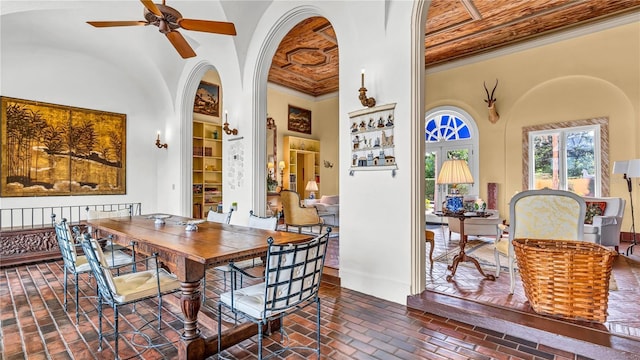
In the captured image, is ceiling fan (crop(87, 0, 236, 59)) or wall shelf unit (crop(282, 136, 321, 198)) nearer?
ceiling fan (crop(87, 0, 236, 59))

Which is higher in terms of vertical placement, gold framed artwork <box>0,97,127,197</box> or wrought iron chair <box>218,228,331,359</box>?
gold framed artwork <box>0,97,127,197</box>

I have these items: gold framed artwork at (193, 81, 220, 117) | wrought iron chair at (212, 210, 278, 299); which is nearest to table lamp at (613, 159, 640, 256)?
wrought iron chair at (212, 210, 278, 299)

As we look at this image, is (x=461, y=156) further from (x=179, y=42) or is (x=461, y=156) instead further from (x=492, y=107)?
(x=179, y=42)

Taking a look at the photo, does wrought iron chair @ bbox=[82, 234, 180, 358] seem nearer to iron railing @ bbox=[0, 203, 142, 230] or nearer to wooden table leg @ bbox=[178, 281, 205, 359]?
wooden table leg @ bbox=[178, 281, 205, 359]

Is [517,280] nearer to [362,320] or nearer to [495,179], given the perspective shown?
[362,320]

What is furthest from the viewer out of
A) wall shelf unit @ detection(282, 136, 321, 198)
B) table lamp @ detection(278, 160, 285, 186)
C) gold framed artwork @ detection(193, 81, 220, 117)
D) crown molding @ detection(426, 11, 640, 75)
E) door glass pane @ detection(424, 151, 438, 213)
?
wall shelf unit @ detection(282, 136, 321, 198)

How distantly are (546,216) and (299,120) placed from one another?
308 inches

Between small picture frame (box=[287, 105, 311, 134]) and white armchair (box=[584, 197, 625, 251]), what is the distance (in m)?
7.31

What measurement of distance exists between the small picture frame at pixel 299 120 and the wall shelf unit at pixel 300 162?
360mm

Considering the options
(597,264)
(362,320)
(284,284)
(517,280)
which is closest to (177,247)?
(284,284)

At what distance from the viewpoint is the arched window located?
23.9 feet

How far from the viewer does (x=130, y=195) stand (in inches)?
239

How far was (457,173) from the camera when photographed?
3469mm

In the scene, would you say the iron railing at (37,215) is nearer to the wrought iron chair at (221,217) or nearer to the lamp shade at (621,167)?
the wrought iron chair at (221,217)
